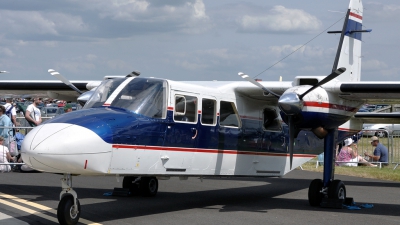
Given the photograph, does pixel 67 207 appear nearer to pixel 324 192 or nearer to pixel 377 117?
pixel 324 192

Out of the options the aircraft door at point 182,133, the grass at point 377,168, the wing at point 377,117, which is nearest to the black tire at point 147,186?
the aircraft door at point 182,133

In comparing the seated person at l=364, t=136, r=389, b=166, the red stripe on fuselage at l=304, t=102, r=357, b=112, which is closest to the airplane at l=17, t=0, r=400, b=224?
the red stripe on fuselage at l=304, t=102, r=357, b=112

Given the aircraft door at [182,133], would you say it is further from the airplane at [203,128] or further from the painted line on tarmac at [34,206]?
the painted line on tarmac at [34,206]

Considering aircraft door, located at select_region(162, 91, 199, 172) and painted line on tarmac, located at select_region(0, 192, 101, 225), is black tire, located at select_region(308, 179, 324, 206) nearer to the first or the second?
aircraft door, located at select_region(162, 91, 199, 172)

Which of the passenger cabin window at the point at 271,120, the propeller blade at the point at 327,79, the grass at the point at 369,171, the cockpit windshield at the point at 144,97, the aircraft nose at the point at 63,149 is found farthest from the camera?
A: the grass at the point at 369,171

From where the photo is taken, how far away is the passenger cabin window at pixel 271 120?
13.4 m

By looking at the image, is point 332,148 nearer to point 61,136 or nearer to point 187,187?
point 187,187

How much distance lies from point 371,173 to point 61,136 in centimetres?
1336

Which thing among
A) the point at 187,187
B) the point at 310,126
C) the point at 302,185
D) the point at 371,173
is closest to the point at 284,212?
the point at 310,126

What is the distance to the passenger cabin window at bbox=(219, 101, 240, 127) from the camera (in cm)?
1191

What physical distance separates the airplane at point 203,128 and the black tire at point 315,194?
2 cm

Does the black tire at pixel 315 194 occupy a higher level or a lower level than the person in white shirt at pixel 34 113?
lower

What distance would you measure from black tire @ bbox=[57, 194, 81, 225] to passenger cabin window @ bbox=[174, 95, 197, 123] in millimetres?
2621

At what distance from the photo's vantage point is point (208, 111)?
1152cm
